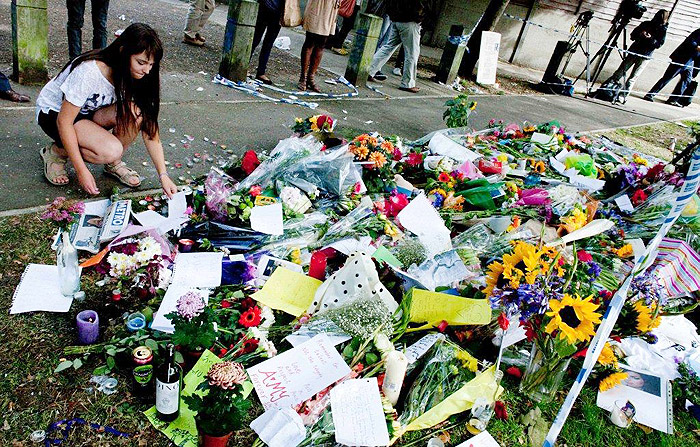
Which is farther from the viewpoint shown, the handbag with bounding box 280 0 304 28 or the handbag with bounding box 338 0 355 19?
the handbag with bounding box 338 0 355 19

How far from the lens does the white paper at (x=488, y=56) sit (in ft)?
28.5

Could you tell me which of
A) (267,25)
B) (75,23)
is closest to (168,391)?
(75,23)

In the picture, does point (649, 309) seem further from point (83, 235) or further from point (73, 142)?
point (73, 142)

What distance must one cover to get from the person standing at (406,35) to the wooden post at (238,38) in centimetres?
242

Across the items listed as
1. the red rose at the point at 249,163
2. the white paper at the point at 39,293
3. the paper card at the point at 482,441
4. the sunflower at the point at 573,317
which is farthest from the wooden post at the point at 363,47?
the paper card at the point at 482,441

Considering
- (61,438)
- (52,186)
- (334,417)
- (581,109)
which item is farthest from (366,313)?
(581,109)

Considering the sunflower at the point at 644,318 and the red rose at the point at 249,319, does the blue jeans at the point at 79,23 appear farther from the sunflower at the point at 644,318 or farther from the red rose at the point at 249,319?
the sunflower at the point at 644,318

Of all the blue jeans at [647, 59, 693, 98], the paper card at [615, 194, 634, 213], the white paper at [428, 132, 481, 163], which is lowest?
the white paper at [428, 132, 481, 163]

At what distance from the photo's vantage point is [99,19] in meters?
4.91

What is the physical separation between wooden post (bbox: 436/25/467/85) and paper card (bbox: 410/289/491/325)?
22.5 feet

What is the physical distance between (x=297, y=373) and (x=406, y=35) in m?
6.18

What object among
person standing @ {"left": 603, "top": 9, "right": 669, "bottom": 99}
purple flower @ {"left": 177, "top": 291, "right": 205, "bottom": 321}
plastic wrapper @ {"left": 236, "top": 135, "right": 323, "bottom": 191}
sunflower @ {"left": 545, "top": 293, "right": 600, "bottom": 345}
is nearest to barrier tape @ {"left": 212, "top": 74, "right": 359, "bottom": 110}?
plastic wrapper @ {"left": 236, "top": 135, "right": 323, "bottom": 191}

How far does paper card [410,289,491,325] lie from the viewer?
2432 millimetres

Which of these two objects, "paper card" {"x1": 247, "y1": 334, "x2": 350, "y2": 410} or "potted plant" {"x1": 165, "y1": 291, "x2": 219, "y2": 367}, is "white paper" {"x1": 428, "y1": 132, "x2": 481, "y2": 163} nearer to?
"paper card" {"x1": 247, "y1": 334, "x2": 350, "y2": 410}
